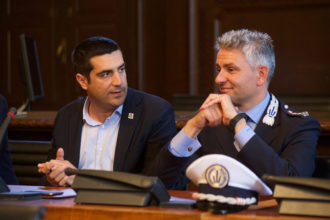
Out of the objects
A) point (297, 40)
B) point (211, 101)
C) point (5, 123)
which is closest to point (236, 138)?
point (211, 101)

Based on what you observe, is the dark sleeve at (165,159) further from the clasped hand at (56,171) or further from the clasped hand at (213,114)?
the clasped hand at (56,171)

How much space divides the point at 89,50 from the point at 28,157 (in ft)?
1.93

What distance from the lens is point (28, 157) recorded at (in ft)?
8.71

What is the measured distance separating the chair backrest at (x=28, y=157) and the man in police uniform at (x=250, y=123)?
30.5 inches

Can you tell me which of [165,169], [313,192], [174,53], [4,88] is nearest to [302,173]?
[165,169]

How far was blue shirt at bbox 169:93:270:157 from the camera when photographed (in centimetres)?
196

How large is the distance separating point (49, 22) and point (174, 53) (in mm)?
1479

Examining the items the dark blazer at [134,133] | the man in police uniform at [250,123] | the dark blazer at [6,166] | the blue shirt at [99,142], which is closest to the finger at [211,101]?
the man in police uniform at [250,123]

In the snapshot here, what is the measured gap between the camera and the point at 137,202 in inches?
56.3

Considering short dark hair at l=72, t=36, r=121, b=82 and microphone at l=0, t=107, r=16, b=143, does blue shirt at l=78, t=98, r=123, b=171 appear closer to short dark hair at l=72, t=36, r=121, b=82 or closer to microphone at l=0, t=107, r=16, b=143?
short dark hair at l=72, t=36, r=121, b=82

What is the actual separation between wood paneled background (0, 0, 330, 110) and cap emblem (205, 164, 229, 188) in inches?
150

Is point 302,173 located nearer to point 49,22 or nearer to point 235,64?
point 235,64

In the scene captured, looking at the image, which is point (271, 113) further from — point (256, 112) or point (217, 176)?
point (217, 176)

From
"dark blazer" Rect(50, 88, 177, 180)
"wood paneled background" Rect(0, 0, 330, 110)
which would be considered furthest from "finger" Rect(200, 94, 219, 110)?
"wood paneled background" Rect(0, 0, 330, 110)
